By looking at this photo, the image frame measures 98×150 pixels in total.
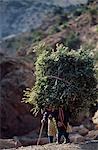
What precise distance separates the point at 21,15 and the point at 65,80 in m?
64.3

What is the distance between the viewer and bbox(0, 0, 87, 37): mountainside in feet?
225

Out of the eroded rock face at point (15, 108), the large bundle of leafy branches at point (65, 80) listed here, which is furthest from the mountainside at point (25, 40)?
the large bundle of leafy branches at point (65, 80)

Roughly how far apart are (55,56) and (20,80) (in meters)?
13.0

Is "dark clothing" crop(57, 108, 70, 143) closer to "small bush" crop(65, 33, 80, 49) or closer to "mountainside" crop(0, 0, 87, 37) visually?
"small bush" crop(65, 33, 80, 49)

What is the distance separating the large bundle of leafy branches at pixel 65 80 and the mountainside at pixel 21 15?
Result: 57679mm

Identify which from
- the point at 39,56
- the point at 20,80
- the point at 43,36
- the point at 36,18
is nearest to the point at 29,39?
the point at 43,36

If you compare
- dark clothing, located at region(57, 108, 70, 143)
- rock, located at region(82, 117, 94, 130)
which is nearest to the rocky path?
dark clothing, located at region(57, 108, 70, 143)

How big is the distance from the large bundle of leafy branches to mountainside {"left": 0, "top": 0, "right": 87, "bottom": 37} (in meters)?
57.7

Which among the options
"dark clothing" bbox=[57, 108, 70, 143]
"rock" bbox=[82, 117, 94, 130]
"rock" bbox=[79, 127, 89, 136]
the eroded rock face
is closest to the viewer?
"dark clothing" bbox=[57, 108, 70, 143]

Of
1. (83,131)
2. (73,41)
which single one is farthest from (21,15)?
(83,131)

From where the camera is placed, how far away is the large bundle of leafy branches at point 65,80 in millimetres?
8828

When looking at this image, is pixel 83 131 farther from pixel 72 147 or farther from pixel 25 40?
pixel 25 40

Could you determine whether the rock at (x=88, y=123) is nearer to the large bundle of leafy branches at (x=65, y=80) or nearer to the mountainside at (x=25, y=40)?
the mountainside at (x=25, y=40)

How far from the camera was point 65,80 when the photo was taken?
29.1 feet
